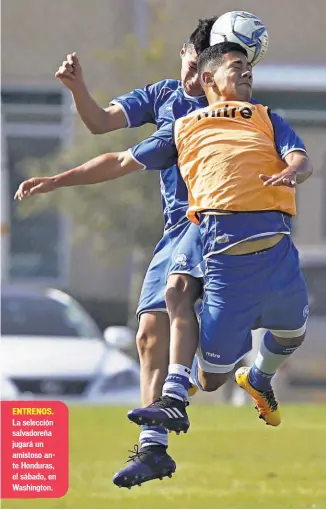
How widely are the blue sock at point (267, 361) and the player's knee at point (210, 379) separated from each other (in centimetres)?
28

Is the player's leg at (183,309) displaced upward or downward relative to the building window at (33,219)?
downward

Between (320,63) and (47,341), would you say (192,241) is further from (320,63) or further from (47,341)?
(47,341)

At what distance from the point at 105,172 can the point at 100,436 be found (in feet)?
18.1

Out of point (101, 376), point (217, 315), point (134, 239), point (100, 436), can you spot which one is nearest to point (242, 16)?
point (217, 315)

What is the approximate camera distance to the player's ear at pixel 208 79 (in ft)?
21.4

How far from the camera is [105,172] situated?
6539 mm

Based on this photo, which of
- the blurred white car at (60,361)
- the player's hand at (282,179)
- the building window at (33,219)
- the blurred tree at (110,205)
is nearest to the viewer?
the player's hand at (282,179)

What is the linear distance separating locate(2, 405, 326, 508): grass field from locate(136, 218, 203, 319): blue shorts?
227 cm

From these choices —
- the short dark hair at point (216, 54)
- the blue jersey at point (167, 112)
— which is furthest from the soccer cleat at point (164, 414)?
the short dark hair at point (216, 54)

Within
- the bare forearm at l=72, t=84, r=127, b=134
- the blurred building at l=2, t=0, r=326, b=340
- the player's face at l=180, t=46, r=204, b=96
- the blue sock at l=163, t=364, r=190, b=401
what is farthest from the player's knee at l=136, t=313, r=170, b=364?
the blurred building at l=2, t=0, r=326, b=340

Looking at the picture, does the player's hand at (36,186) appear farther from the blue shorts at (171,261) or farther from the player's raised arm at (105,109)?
the blue shorts at (171,261)

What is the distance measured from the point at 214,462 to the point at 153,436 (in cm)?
418

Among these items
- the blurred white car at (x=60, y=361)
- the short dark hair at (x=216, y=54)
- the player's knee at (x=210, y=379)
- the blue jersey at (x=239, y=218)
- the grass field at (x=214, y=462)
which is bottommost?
the grass field at (x=214, y=462)

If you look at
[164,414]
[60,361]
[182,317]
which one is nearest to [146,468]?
[164,414]
